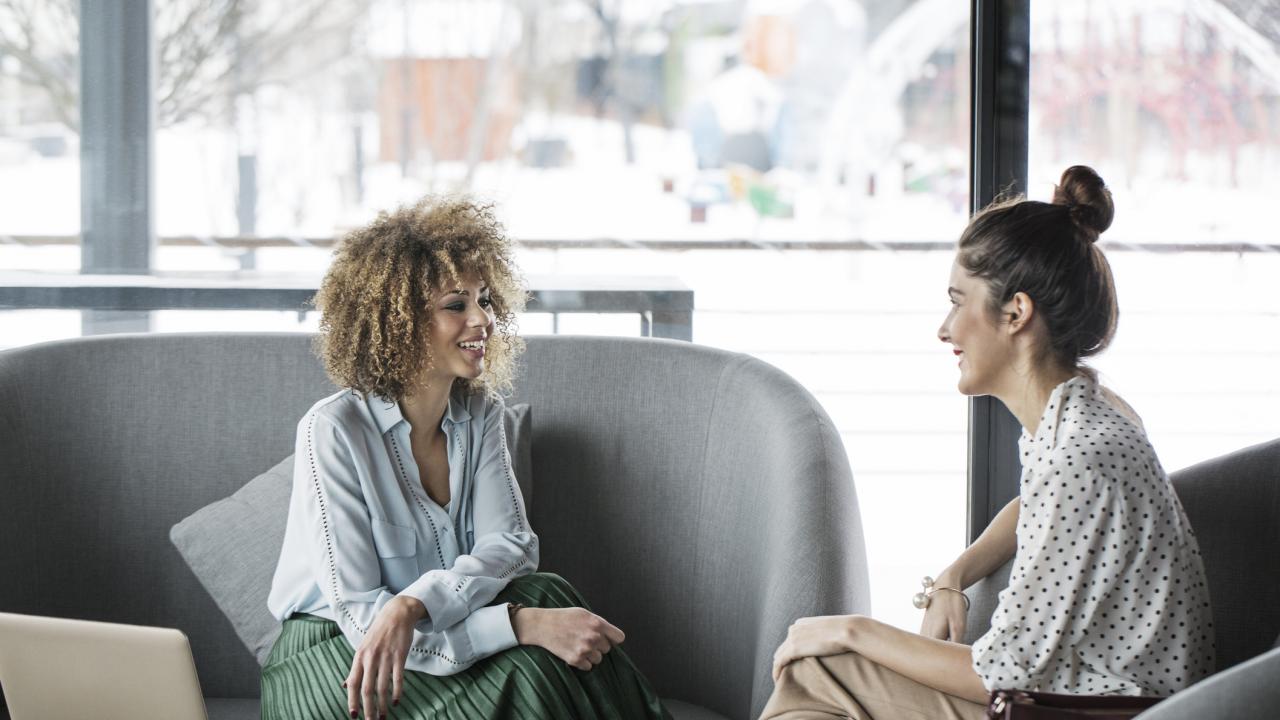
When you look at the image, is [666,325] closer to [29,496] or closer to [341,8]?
[341,8]

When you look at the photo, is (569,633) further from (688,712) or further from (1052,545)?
(1052,545)

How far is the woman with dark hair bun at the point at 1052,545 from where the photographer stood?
4.57 ft

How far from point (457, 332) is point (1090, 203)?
99 cm

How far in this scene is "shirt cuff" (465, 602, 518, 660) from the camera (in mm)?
1756

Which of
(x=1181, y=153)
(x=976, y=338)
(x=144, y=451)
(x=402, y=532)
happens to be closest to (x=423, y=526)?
(x=402, y=532)

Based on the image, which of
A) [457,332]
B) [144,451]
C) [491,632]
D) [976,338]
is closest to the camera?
[976,338]

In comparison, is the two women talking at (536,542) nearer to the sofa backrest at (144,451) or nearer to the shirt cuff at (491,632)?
the shirt cuff at (491,632)

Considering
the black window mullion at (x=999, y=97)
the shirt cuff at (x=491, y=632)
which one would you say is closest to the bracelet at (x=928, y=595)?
the shirt cuff at (x=491, y=632)

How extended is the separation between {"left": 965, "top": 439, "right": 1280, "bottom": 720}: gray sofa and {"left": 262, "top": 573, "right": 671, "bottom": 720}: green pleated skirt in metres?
0.54

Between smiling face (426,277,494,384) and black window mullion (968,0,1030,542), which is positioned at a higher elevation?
black window mullion (968,0,1030,542)

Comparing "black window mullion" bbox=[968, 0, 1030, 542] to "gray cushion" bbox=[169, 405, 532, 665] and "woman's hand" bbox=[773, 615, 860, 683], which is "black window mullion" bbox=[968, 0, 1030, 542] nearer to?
"gray cushion" bbox=[169, 405, 532, 665]

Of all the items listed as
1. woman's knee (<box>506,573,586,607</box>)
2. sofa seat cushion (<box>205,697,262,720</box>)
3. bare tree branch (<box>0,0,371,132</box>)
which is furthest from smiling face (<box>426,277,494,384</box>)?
bare tree branch (<box>0,0,371,132</box>)

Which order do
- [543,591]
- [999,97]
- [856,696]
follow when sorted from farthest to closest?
[999,97] < [543,591] < [856,696]

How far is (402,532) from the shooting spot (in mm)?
1920
